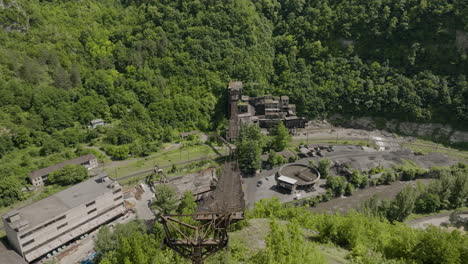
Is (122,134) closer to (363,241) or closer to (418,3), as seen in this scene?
(363,241)

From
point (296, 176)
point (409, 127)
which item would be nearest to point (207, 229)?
point (296, 176)

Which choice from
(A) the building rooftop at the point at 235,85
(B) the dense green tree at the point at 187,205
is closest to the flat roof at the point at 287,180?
(B) the dense green tree at the point at 187,205

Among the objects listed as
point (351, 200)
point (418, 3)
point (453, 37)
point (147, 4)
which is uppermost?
point (147, 4)

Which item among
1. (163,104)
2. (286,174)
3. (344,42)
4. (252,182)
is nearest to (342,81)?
(344,42)

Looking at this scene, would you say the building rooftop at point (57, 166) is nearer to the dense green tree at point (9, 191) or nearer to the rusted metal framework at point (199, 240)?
the dense green tree at point (9, 191)

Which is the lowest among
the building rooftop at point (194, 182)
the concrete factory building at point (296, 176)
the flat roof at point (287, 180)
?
the concrete factory building at point (296, 176)

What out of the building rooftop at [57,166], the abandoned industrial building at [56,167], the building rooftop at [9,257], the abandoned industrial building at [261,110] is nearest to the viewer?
the building rooftop at [9,257]
